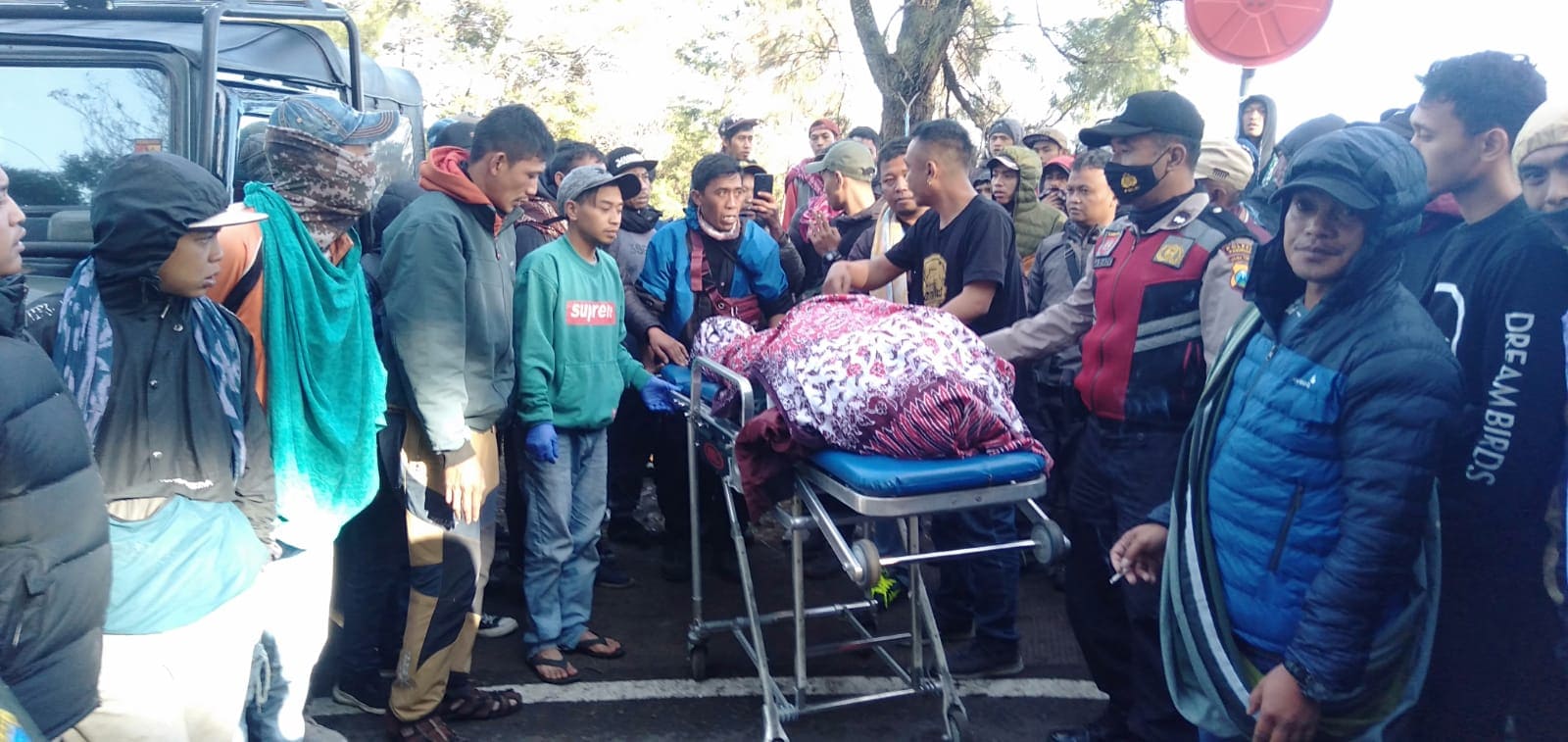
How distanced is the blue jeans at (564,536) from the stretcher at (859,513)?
1.36 ft

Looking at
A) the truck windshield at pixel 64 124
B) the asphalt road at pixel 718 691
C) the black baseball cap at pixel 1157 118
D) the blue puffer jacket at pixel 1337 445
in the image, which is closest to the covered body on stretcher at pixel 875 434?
the asphalt road at pixel 718 691

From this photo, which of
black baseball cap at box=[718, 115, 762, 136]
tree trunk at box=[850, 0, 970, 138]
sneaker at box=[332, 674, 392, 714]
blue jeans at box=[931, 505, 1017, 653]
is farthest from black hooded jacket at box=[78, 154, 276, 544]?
tree trunk at box=[850, 0, 970, 138]

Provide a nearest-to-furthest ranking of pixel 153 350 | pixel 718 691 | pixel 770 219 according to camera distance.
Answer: pixel 153 350
pixel 718 691
pixel 770 219

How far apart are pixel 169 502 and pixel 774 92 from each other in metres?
9.82

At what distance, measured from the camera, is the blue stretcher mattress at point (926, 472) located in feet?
Answer: 8.63

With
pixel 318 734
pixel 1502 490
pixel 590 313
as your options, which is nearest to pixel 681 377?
pixel 590 313

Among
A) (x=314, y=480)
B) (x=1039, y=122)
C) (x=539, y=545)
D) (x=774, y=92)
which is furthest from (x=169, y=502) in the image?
(x=774, y=92)

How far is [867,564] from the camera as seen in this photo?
2.71 metres

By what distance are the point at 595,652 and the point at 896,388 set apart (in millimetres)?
1983

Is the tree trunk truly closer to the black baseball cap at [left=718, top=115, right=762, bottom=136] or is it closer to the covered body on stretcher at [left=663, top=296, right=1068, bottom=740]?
the black baseball cap at [left=718, top=115, right=762, bottom=136]

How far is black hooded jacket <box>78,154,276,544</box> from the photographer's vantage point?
6.73ft

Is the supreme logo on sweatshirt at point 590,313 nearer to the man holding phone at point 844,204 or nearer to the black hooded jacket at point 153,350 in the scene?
the black hooded jacket at point 153,350

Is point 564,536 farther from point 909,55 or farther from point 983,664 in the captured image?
point 909,55

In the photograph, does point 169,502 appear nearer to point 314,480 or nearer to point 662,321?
point 314,480
